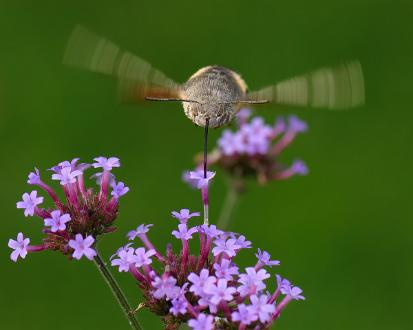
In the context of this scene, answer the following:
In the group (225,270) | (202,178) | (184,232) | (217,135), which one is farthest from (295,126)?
(225,270)

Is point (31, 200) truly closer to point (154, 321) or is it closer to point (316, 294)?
point (154, 321)

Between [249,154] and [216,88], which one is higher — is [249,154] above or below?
below

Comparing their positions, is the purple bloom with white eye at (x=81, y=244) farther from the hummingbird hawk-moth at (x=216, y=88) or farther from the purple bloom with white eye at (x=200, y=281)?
the hummingbird hawk-moth at (x=216, y=88)

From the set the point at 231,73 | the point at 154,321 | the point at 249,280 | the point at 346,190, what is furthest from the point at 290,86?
the point at 346,190

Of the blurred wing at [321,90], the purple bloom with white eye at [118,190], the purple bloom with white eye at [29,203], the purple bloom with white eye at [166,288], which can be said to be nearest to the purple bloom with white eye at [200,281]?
the purple bloom with white eye at [166,288]

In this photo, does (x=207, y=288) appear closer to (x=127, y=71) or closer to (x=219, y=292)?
(x=219, y=292)

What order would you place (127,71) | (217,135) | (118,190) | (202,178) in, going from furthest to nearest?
(217,135), (127,71), (202,178), (118,190)
